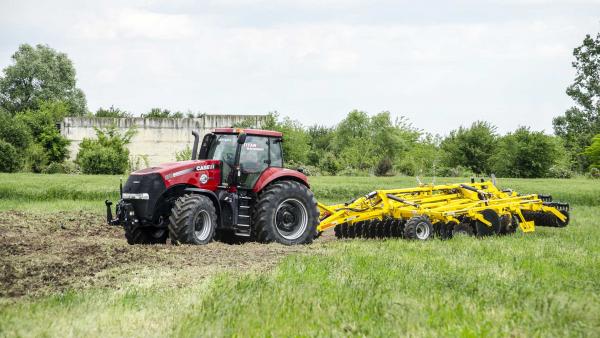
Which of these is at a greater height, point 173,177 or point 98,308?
point 173,177

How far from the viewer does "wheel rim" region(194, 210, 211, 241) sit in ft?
46.3

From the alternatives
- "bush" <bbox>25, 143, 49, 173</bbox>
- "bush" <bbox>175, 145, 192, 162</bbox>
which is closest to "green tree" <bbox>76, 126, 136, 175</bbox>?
"bush" <bbox>25, 143, 49, 173</bbox>

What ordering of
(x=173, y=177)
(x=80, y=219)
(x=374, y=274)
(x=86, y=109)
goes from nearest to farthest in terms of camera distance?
(x=374, y=274), (x=173, y=177), (x=80, y=219), (x=86, y=109)

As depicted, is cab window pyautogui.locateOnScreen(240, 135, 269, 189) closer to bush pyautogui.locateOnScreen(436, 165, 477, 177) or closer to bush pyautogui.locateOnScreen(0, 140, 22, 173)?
bush pyautogui.locateOnScreen(0, 140, 22, 173)

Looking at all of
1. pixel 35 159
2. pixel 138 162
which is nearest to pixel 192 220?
pixel 138 162

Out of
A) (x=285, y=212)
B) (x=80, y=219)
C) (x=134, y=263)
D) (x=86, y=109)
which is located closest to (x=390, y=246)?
(x=285, y=212)

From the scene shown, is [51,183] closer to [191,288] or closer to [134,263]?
[134,263]

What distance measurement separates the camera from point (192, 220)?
1368 centimetres

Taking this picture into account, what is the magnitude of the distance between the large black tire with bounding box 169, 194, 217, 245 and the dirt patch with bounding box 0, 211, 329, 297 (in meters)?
0.37

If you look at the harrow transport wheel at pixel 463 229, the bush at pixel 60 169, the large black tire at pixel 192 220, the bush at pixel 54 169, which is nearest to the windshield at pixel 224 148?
the large black tire at pixel 192 220

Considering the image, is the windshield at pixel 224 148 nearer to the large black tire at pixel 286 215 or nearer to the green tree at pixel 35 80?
the large black tire at pixel 286 215

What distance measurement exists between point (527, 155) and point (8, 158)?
3325 cm

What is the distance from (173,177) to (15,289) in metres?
5.07

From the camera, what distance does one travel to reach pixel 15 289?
943cm
